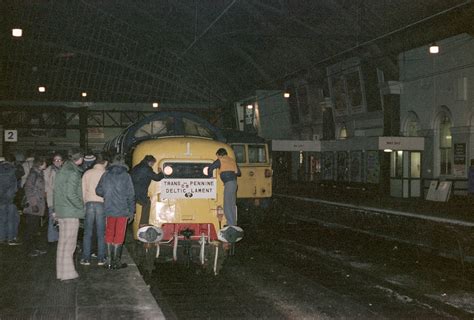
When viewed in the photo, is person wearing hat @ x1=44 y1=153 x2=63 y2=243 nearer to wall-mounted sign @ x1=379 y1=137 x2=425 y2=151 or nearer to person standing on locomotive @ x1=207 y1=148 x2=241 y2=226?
person standing on locomotive @ x1=207 y1=148 x2=241 y2=226

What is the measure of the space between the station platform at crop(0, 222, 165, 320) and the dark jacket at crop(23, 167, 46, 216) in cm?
167

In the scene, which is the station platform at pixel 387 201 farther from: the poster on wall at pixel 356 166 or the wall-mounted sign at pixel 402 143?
the wall-mounted sign at pixel 402 143

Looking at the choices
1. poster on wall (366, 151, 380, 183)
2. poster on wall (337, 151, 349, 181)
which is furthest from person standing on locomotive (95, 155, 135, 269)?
poster on wall (337, 151, 349, 181)

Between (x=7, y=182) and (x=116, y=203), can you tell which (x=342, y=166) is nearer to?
(x=7, y=182)

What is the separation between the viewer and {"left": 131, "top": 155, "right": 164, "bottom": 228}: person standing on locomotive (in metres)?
11.0

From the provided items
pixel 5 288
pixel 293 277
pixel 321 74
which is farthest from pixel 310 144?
pixel 5 288

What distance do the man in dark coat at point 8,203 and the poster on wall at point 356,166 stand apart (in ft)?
71.6

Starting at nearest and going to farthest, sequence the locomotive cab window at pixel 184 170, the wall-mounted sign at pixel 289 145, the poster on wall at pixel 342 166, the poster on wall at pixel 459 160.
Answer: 1. the locomotive cab window at pixel 184 170
2. the poster on wall at pixel 459 160
3. the poster on wall at pixel 342 166
4. the wall-mounted sign at pixel 289 145

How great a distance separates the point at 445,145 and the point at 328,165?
7.46m

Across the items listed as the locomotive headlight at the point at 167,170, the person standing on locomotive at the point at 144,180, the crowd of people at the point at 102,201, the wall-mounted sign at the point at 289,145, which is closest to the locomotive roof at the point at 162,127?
the crowd of people at the point at 102,201

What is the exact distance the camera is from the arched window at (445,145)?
3045cm

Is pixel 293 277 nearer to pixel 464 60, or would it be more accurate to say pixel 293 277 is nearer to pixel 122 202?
pixel 122 202

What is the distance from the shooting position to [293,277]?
11.5m

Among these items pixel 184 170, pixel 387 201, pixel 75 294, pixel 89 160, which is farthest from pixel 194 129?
pixel 387 201
